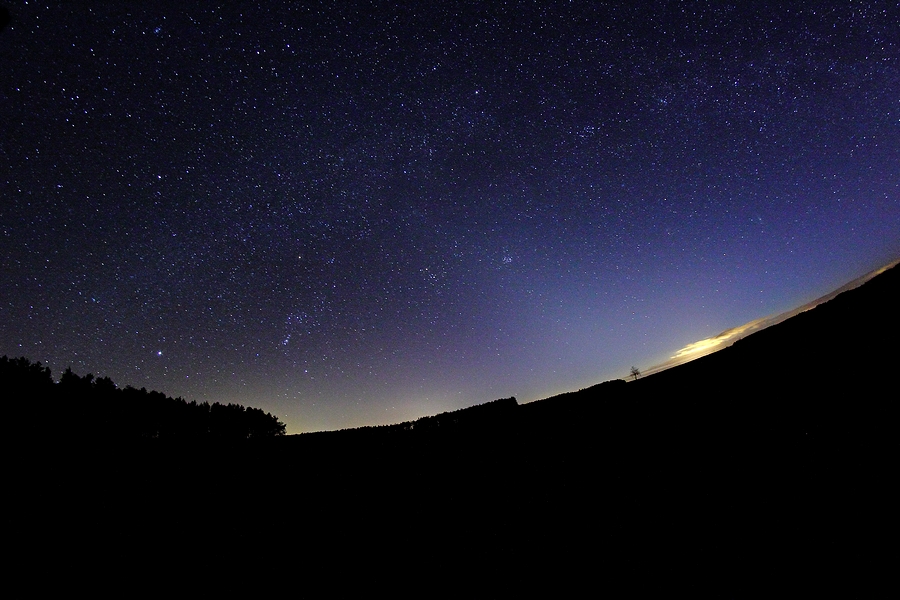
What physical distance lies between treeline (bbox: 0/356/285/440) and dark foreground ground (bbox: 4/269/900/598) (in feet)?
2.90

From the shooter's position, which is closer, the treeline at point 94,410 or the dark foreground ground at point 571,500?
the dark foreground ground at point 571,500

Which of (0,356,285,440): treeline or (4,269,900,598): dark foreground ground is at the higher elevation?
(0,356,285,440): treeline

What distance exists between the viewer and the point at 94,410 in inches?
439

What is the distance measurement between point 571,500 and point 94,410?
15.2 meters

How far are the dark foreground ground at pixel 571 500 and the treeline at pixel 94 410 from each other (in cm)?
89

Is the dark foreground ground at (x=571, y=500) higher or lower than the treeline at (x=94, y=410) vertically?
lower

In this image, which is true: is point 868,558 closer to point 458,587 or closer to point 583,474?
point 583,474

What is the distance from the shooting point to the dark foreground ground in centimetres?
335

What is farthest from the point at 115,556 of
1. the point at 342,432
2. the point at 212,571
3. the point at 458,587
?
the point at 458,587

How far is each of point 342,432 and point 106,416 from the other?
8094 millimetres

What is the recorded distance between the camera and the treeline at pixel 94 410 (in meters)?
9.16

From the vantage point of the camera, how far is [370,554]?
619 centimetres

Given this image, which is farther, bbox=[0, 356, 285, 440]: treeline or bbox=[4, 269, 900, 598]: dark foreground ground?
bbox=[0, 356, 285, 440]: treeline

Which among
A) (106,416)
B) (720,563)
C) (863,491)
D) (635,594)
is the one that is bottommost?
(635,594)
